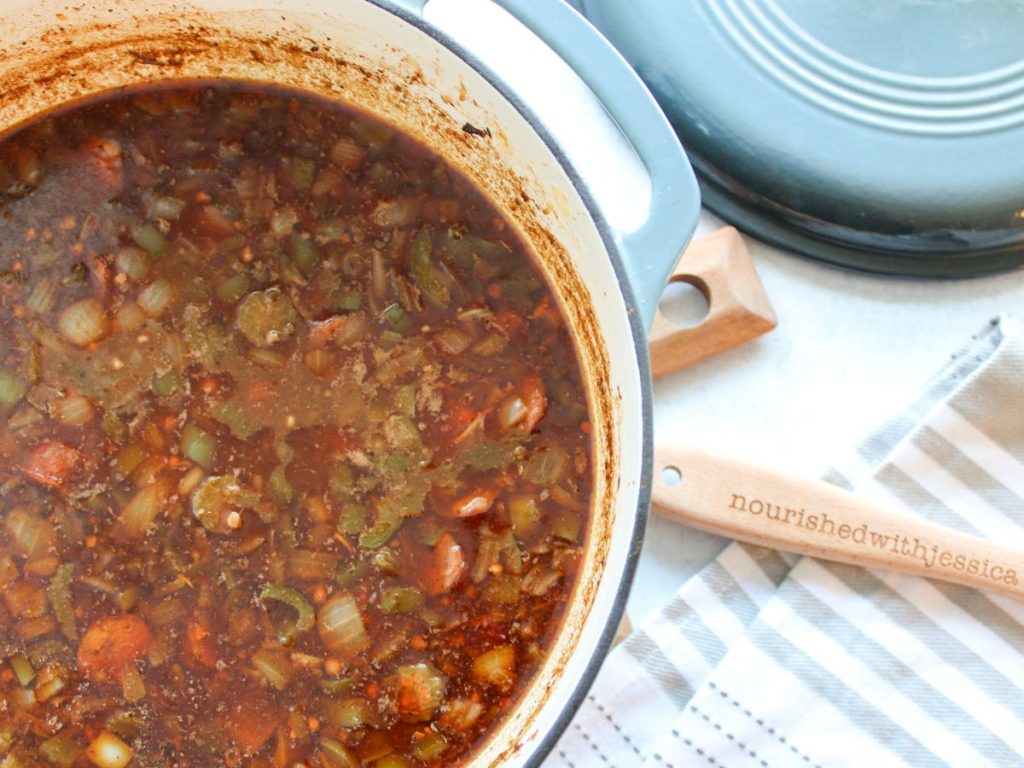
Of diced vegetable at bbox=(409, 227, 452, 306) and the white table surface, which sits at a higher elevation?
diced vegetable at bbox=(409, 227, 452, 306)

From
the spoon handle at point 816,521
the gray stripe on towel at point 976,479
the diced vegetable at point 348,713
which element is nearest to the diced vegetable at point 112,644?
the diced vegetable at point 348,713

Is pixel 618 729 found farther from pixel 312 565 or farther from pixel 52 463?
pixel 52 463

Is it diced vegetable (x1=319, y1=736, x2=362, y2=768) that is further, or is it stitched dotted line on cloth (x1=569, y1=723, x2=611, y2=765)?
stitched dotted line on cloth (x1=569, y1=723, x2=611, y2=765)

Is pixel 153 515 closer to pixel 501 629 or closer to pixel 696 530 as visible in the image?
pixel 501 629

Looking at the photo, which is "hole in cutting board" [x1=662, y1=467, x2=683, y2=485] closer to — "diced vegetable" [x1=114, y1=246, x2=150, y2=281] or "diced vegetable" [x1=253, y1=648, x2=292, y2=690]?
"diced vegetable" [x1=253, y1=648, x2=292, y2=690]

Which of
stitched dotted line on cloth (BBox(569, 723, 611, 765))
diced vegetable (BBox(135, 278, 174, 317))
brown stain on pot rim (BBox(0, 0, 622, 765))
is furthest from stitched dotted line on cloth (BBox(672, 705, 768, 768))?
diced vegetable (BBox(135, 278, 174, 317))

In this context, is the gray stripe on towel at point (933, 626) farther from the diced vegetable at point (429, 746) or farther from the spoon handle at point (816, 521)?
the diced vegetable at point (429, 746)

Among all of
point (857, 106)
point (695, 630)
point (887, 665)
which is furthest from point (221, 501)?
point (857, 106)
